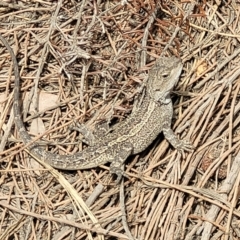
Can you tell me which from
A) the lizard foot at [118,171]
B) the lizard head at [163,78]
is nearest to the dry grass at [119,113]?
the lizard foot at [118,171]

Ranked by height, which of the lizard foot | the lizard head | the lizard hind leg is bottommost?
the lizard foot

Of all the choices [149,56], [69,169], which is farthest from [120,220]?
[149,56]

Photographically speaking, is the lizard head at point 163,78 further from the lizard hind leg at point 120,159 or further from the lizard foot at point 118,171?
the lizard foot at point 118,171

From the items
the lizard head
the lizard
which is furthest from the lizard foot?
the lizard head

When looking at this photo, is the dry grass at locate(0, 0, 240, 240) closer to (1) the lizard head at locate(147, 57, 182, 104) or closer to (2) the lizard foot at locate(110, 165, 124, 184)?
(2) the lizard foot at locate(110, 165, 124, 184)

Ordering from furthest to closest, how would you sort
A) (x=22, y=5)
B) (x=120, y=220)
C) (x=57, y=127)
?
(x=22, y=5) < (x=57, y=127) < (x=120, y=220)

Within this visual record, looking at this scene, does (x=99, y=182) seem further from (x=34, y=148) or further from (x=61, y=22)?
(x=61, y=22)

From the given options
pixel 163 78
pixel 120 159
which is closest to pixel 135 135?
pixel 120 159
